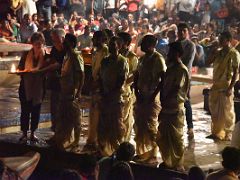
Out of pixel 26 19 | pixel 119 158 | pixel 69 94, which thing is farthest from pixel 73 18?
pixel 119 158

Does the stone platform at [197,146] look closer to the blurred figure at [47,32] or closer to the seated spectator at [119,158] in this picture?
the seated spectator at [119,158]

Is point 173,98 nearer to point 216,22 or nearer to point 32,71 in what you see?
point 32,71

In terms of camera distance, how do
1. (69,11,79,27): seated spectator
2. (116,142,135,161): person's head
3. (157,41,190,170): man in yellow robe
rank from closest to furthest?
(116,142,135,161): person's head < (157,41,190,170): man in yellow robe < (69,11,79,27): seated spectator

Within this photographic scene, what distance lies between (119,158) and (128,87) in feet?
10.7

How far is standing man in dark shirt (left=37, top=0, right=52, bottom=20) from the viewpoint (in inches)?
947

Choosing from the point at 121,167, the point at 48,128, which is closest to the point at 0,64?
the point at 48,128

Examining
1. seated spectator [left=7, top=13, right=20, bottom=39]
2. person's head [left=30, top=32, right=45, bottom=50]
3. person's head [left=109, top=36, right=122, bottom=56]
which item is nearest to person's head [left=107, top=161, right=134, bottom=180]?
person's head [left=109, top=36, right=122, bottom=56]

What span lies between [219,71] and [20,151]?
3.66 metres

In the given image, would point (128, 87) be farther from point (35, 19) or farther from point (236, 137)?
point (35, 19)

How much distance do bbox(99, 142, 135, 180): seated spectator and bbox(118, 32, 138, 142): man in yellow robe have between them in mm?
2408

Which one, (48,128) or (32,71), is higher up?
(32,71)

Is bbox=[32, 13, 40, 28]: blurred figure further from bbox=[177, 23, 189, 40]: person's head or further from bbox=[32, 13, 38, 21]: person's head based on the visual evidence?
bbox=[177, 23, 189, 40]: person's head

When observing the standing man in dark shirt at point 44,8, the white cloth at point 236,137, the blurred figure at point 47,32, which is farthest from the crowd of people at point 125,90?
the standing man in dark shirt at point 44,8

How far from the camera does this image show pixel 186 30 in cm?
1142
